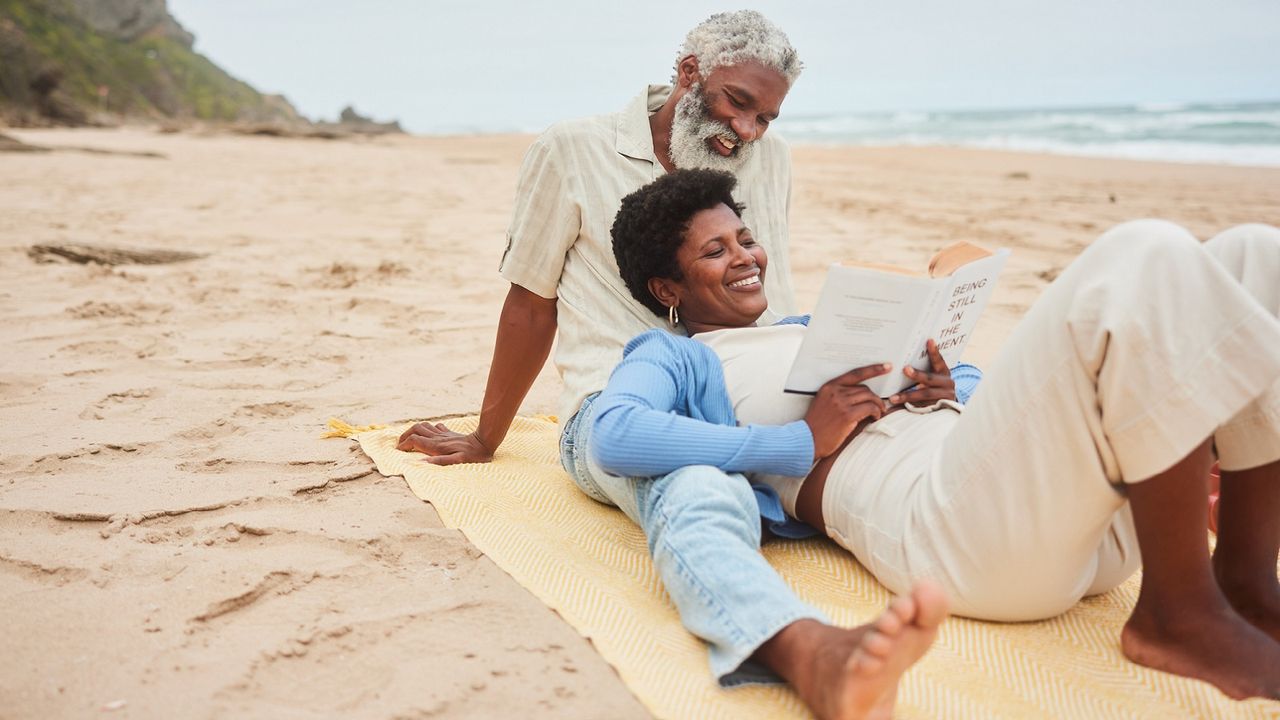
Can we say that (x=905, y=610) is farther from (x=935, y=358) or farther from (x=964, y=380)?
(x=964, y=380)

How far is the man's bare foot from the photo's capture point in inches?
72.4

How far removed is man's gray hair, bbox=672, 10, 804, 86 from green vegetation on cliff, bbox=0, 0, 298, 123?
25495mm

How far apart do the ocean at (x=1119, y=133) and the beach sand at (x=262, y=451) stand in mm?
13560

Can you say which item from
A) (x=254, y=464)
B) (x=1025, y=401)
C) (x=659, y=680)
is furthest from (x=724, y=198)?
(x=254, y=464)

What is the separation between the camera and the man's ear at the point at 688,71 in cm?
304

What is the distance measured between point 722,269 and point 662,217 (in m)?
0.22

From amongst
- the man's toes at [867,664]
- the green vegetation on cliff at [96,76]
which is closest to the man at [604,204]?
the man's toes at [867,664]

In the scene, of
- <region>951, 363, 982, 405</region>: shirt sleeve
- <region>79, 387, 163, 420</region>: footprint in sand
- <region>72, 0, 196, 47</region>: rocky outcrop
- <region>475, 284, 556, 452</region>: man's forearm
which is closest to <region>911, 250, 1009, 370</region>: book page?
<region>951, 363, 982, 405</region>: shirt sleeve

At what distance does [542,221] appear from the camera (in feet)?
9.80

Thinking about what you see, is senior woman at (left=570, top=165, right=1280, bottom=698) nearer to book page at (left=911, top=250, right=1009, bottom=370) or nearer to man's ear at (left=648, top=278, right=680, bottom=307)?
book page at (left=911, top=250, right=1009, bottom=370)

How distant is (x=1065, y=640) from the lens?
2127 mm

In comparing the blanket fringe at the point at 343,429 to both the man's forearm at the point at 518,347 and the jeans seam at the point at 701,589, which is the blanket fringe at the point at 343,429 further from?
the jeans seam at the point at 701,589

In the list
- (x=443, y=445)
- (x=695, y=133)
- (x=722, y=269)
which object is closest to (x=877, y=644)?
(x=722, y=269)

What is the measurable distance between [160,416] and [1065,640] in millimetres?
3033
